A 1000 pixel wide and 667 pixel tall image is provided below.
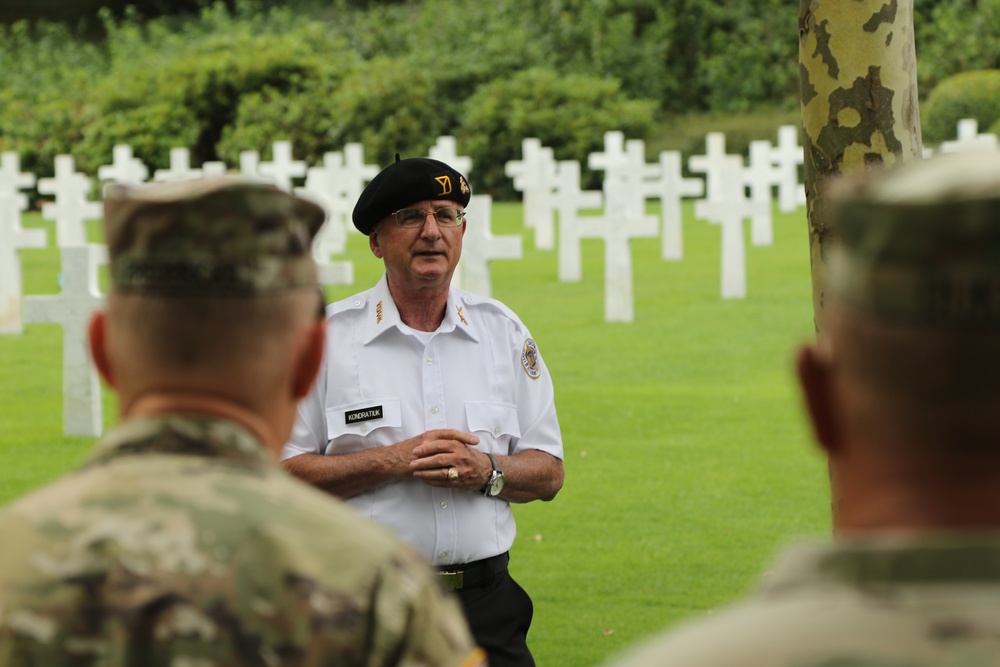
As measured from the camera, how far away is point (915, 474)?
1466mm

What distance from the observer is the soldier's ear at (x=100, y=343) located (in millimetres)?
2068

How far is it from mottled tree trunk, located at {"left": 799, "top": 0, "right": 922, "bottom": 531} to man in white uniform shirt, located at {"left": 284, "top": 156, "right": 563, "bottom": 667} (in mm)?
Answer: 847

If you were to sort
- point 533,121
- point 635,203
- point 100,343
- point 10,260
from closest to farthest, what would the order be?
point 100,343
point 10,260
point 635,203
point 533,121

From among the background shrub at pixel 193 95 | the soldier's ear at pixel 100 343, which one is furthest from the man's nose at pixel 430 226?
the background shrub at pixel 193 95

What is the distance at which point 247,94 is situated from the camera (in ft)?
126

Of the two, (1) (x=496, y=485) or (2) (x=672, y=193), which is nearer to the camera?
(1) (x=496, y=485)

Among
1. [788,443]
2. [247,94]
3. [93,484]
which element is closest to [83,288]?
[788,443]

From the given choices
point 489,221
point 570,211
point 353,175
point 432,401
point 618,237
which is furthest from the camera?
point 353,175

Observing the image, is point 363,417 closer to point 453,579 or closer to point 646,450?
point 453,579

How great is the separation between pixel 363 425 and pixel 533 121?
3412cm

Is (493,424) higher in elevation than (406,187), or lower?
lower

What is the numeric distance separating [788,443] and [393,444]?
6.48 meters

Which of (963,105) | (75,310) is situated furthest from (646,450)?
(963,105)

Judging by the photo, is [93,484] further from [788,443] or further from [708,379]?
[708,379]
